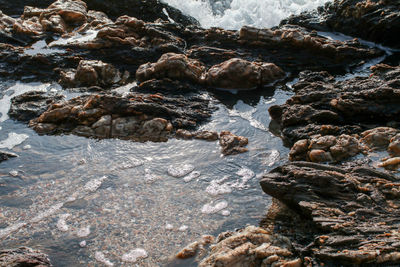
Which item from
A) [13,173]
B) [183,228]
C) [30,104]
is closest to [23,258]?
[183,228]

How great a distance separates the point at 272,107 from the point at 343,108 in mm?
1718

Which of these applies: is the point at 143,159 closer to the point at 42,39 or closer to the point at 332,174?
the point at 332,174

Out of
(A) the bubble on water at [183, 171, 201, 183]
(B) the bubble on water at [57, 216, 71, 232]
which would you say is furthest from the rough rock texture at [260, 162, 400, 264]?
(B) the bubble on water at [57, 216, 71, 232]

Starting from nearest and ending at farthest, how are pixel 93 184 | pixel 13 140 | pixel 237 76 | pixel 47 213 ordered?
pixel 47 213, pixel 93 184, pixel 13 140, pixel 237 76

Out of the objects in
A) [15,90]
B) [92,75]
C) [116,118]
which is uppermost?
[92,75]

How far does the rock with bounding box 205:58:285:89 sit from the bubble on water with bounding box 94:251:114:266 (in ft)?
21.9

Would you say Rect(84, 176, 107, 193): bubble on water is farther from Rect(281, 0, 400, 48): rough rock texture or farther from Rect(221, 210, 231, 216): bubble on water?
Rect(281, 0, 400, 48): rough rock texture

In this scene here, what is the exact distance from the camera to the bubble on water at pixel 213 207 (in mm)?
5512

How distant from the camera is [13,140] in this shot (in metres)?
7.87

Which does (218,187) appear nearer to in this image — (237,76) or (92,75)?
(237,76)

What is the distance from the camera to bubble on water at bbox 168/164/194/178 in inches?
259

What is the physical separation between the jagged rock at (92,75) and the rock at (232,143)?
4.69 metres

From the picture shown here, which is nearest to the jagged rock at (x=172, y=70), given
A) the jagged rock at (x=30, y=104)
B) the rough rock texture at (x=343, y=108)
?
the jagged rock at (x=30, y=104)

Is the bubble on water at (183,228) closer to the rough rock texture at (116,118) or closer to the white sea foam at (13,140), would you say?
the rough rock texture at (116,118)
